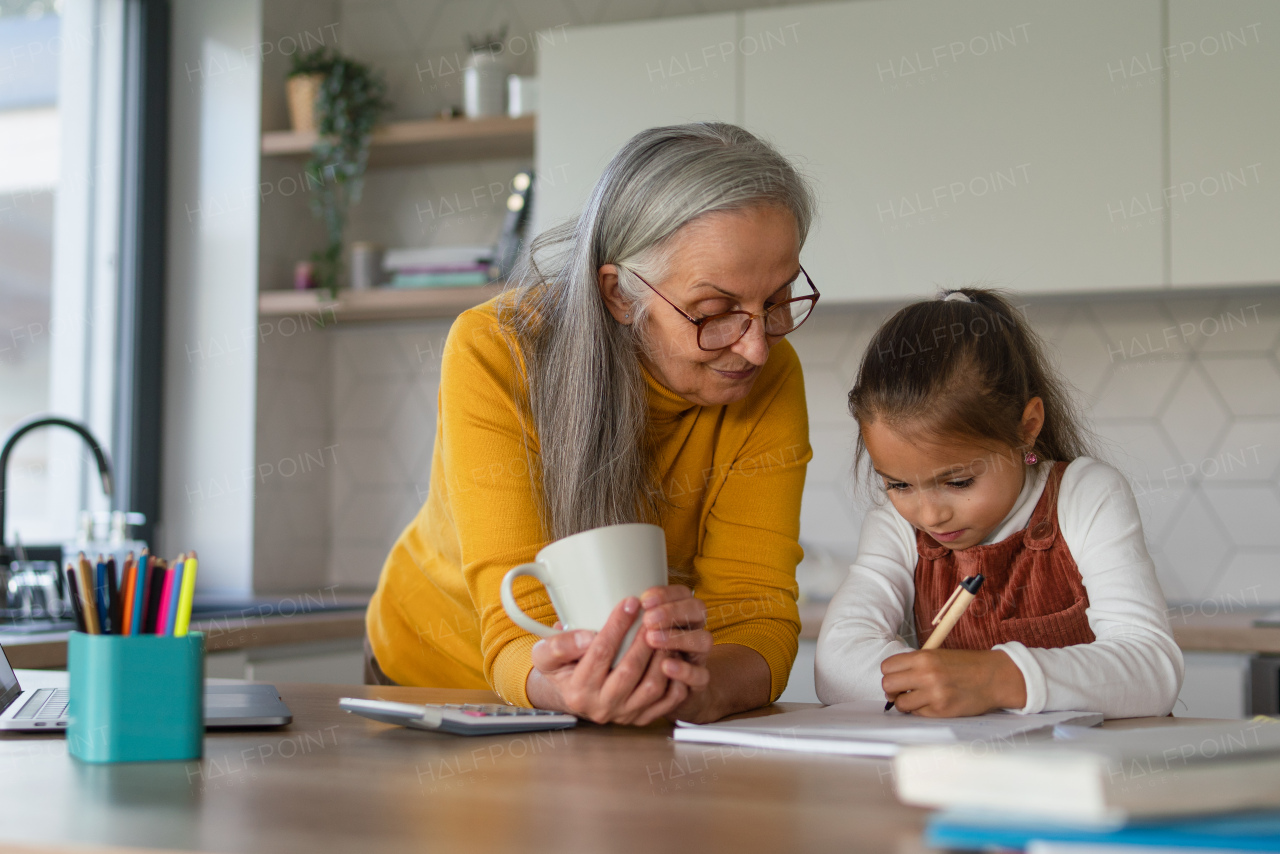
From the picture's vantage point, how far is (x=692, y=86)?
8.43 ft

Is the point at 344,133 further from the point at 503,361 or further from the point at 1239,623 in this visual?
the point at 1239,623

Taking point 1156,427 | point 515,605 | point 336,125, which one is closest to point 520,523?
point 515,605

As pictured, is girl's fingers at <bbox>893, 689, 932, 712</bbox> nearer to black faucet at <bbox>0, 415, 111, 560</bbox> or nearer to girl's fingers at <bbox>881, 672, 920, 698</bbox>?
girl's fingers at <bbox>881, 672, 920, 698</bbox>

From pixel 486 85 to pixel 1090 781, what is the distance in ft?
8.80

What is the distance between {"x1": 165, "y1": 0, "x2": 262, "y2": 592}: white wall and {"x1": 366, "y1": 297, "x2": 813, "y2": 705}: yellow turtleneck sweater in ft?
5.07

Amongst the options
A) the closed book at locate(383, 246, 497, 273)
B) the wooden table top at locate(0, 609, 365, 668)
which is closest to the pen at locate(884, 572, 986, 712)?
the wooden table top at locate(0, 609, 365, 668)

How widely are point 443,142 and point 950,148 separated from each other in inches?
48.5

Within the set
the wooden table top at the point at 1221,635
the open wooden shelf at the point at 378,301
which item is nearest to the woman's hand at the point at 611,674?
the wooden table top at the point at 1221,635

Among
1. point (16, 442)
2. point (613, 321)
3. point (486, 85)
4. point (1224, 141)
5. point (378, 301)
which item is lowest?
point (16, 442)

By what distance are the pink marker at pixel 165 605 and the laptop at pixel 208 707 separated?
0.16 meters

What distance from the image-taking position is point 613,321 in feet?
4.16

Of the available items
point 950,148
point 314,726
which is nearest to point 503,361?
point 314,726

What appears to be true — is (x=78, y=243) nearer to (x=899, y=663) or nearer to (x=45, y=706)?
(x=45, y=706)

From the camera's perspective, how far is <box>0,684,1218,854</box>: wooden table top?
1.95 ft
